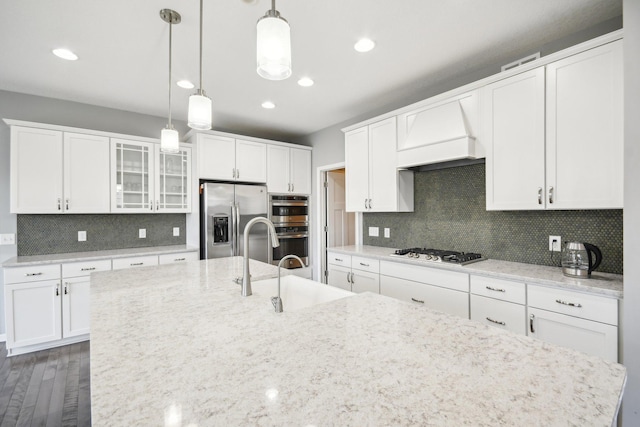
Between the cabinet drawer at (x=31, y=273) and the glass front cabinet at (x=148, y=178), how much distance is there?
82 cm

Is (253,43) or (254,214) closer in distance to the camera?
(253,43)

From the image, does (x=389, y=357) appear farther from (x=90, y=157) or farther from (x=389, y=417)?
(x=90, y=157)

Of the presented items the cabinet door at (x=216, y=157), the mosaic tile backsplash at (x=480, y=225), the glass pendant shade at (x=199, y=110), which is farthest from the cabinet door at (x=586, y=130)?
the cabinet door at (x=216, y=157)

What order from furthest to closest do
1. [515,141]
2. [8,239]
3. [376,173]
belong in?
[376,173]
[8,239]
[515,141]

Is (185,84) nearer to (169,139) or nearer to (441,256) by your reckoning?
(169,139)

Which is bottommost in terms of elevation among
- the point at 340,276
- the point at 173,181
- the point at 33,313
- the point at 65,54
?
the point at 33,313

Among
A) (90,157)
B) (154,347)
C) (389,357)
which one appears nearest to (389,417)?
(389,357)

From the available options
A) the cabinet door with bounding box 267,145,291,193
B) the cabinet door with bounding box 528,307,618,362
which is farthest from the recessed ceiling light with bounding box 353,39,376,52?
the cabinet door with bounding box 267,145,291,193

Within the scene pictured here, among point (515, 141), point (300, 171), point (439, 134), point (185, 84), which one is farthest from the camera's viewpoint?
point (300, 171)

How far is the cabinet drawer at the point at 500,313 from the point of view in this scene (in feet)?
6.82

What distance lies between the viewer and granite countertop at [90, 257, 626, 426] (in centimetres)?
65

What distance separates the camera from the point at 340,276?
3652 mm

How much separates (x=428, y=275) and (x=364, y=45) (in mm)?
1970

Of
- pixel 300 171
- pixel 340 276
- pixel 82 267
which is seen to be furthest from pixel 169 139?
pixel 300 171
